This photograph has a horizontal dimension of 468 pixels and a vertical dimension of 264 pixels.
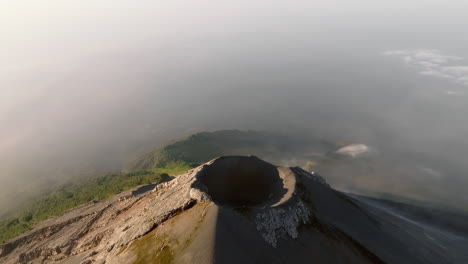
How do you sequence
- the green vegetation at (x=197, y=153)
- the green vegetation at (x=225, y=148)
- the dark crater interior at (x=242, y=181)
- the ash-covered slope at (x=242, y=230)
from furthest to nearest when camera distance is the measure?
the green vegetation at (x=225, y=148) < the green vegetation at (x=197, y=153) < the dark crater interior at (x=242, y=181) < the ash-covered slope at (x=242, y=230)

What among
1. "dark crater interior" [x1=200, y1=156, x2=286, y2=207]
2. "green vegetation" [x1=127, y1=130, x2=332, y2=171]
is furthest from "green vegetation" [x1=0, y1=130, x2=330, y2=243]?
"dark crater interior" [x1=200, y1=156, x2=286, y2=207]

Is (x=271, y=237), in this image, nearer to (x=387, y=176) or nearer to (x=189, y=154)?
(x=387, y=176)

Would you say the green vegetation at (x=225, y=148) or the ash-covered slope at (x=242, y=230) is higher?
the ash-covered slope at (x=242, y=230)

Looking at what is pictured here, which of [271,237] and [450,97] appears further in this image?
[450,97]

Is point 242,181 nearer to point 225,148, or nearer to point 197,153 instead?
point 225,148

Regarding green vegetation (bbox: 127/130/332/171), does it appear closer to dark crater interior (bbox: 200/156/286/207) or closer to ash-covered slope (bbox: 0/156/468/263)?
ash-covered slope (bbox: 0/156/468/263)

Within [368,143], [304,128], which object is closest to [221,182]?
[368,143]

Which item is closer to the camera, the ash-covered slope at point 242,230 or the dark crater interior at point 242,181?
the ash-covered slope at point 242,230

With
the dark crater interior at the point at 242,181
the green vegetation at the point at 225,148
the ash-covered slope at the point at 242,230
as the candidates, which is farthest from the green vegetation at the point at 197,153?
the dark crater interior at the point at 242,181

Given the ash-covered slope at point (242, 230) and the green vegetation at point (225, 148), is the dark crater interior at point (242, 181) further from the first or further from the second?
the green vegetation at point (225, 148)

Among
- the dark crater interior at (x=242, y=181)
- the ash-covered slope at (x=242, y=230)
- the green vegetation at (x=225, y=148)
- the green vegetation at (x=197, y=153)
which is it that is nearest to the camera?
the ash-covered slope at (x=242, y=230)
